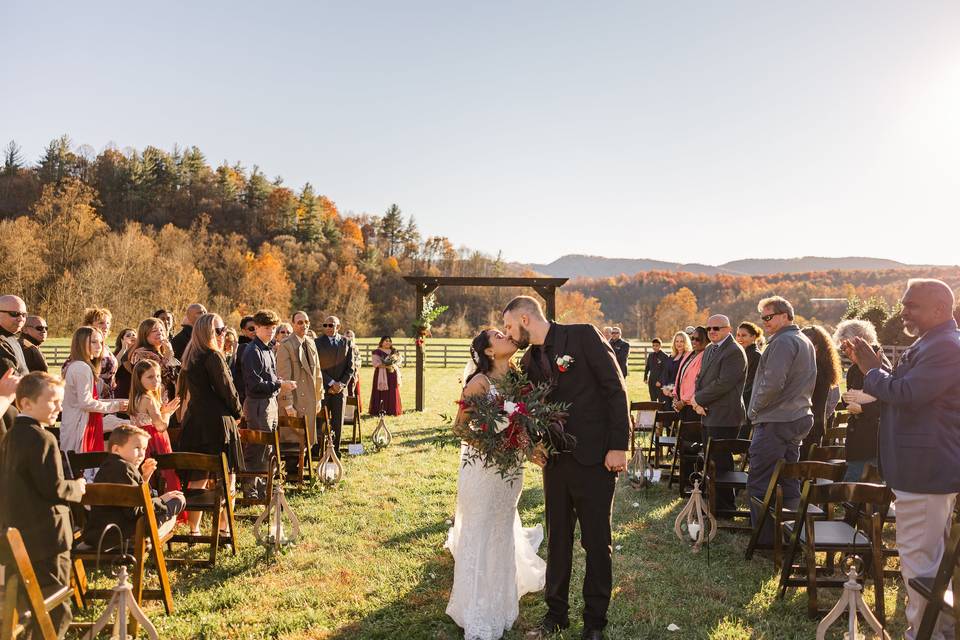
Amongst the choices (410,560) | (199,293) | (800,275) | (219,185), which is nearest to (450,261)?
(219,185)

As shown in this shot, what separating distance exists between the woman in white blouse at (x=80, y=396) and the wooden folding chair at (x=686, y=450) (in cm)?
693

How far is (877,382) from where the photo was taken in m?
4.20

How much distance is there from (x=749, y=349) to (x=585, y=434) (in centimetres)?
644

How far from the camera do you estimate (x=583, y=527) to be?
179 inches

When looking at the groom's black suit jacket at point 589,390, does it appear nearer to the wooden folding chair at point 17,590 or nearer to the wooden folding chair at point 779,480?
the wooden folding chair at point 779,480

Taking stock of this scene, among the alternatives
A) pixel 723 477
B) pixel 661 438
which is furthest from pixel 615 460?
pixel 661 438

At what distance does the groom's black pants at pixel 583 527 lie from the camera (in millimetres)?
4484

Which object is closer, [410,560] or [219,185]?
[410,560]

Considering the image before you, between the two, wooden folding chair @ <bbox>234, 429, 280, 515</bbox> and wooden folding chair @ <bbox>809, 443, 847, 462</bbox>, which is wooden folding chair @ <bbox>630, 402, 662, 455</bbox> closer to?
wooden folding chair @ <bbox>809, 443, 847, 462</bbox>

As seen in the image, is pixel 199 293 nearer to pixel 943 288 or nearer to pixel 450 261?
pixel 450 261

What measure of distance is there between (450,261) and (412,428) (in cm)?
8707

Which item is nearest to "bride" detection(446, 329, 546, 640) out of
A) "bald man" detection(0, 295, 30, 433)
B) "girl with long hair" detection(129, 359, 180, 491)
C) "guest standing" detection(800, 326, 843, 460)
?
"girl with long hair" detection(129, 359, 180, 491)

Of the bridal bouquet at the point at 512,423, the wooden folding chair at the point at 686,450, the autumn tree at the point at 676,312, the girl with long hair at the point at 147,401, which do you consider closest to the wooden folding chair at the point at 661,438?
the wooden folding chair at the point at 686,450

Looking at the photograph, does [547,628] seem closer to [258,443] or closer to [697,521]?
[697,521]
